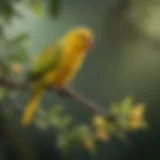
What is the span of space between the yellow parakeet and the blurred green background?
19mm

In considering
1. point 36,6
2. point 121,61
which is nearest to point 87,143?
point 121,61

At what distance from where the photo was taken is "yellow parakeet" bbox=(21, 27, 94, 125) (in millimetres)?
765

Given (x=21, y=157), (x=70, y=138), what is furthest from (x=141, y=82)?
(x=21, y=157)

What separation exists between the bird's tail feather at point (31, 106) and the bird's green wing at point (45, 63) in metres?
0.04

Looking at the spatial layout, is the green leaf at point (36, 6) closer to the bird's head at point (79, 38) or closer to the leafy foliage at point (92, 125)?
the bird's head at point (79, 38)

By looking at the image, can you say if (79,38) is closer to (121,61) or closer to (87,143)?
(121,61)

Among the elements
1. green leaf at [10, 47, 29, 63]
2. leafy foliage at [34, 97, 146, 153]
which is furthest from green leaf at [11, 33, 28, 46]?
leafy foliage at [34, 97, 146, 153]

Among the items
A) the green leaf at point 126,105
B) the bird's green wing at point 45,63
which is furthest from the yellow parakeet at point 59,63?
the green leaf at point 126,105

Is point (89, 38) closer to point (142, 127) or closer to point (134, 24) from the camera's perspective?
point (134, 24)

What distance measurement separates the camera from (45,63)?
77cm

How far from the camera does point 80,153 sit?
85 cm

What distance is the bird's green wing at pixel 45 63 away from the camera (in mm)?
757

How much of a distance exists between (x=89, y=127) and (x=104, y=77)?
10 cm

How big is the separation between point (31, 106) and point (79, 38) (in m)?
0.16
